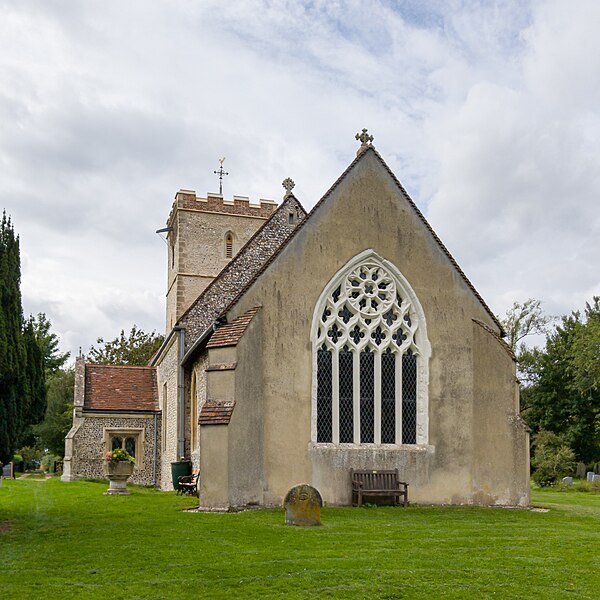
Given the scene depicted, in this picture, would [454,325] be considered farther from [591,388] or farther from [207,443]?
[591,388]

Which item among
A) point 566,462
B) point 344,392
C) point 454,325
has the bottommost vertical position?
point 566,462

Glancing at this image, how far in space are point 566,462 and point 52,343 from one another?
5197 cm

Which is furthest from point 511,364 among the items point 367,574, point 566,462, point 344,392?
point 566,462

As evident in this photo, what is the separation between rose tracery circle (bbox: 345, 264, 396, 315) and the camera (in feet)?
68.5

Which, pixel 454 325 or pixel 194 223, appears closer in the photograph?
pixel 454 325

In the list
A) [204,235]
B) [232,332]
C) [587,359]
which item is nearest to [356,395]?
[232,332]

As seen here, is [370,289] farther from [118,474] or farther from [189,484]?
[118,474]

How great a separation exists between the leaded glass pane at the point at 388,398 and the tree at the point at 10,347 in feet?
29.5

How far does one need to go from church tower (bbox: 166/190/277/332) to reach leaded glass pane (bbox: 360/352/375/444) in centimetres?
1783

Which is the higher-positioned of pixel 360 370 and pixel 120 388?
pixel 360 370

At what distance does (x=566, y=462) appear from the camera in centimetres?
3894

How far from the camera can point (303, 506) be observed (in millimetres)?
14977

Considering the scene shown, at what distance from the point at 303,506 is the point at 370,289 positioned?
25.4 ft

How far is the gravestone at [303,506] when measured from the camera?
49.1 feet
